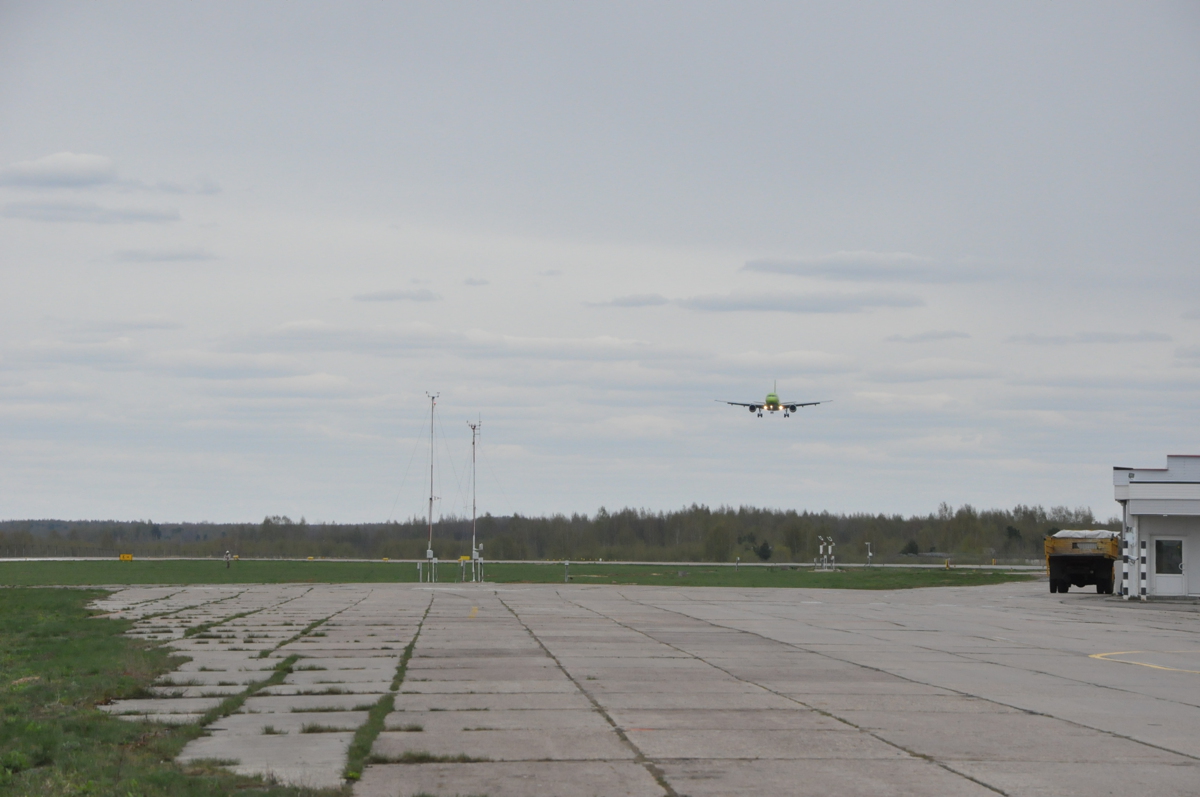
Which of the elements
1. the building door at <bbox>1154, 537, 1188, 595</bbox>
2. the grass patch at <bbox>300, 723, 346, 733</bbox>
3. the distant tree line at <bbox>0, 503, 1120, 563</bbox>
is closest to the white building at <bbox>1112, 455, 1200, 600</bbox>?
the building door at <bbox>1154, 537, 1188, 595</bbox>

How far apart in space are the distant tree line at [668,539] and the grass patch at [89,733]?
10977 cm

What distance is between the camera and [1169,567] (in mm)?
43438

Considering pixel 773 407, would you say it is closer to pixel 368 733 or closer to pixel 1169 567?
pixel 1169 567

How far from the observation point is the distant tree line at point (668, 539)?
144000 mm

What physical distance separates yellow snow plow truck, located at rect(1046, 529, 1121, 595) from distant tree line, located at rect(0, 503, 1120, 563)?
76.3m

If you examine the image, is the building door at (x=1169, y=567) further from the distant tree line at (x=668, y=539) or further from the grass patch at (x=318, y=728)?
the distant tree line at (x=668, y=539)

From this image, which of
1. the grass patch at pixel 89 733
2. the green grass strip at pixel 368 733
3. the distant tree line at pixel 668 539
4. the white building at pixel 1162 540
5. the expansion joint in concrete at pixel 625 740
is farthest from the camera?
the distant tree line at pixel 668 539

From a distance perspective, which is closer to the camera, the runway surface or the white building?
the runway surface

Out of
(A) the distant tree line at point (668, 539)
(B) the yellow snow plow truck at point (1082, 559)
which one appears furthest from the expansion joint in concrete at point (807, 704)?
(A) the distant tree line at point (668, 539)

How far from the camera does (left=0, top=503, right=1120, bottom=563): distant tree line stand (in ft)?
472

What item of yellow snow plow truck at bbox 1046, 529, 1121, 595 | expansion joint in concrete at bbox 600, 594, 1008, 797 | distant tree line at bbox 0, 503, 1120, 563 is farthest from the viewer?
distant tree line at bbox 0, 503, 1120, 563

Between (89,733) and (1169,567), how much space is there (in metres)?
41.8

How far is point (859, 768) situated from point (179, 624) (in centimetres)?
1928

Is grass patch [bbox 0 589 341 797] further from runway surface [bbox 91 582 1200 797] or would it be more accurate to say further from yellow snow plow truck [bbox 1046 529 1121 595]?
yellow snow plow truck [bbox 1046 529 1121 595]
